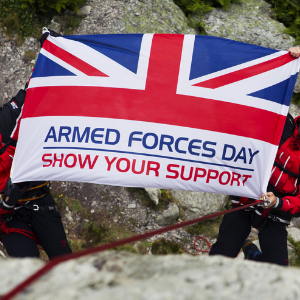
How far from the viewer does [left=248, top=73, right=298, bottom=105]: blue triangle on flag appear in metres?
3.72

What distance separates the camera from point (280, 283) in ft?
5.89

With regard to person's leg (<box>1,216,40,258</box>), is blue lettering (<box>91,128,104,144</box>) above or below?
above

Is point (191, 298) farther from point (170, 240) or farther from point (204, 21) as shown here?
point (204, 21)

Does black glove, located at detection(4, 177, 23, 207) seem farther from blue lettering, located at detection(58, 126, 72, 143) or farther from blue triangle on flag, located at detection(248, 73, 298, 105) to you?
blue triangle on flag, located at detection(248, 73, 298, 105)

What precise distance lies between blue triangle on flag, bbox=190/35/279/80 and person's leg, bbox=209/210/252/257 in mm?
2246

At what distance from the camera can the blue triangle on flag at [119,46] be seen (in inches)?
147

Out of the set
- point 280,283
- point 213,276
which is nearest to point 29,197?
point 213,276

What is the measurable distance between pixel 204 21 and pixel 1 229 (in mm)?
6853

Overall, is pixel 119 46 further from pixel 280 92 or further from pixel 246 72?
pixel 280 92

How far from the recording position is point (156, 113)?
11.9 ft

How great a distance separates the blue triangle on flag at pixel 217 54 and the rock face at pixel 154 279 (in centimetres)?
251

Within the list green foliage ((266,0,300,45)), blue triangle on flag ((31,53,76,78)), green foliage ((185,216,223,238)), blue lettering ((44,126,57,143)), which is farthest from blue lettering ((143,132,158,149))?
green foliage ((266,0,300,45))

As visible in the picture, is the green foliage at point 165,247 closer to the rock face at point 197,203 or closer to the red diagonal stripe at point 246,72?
the rock face at point 197,203

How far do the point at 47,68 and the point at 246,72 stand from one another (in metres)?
2.66
